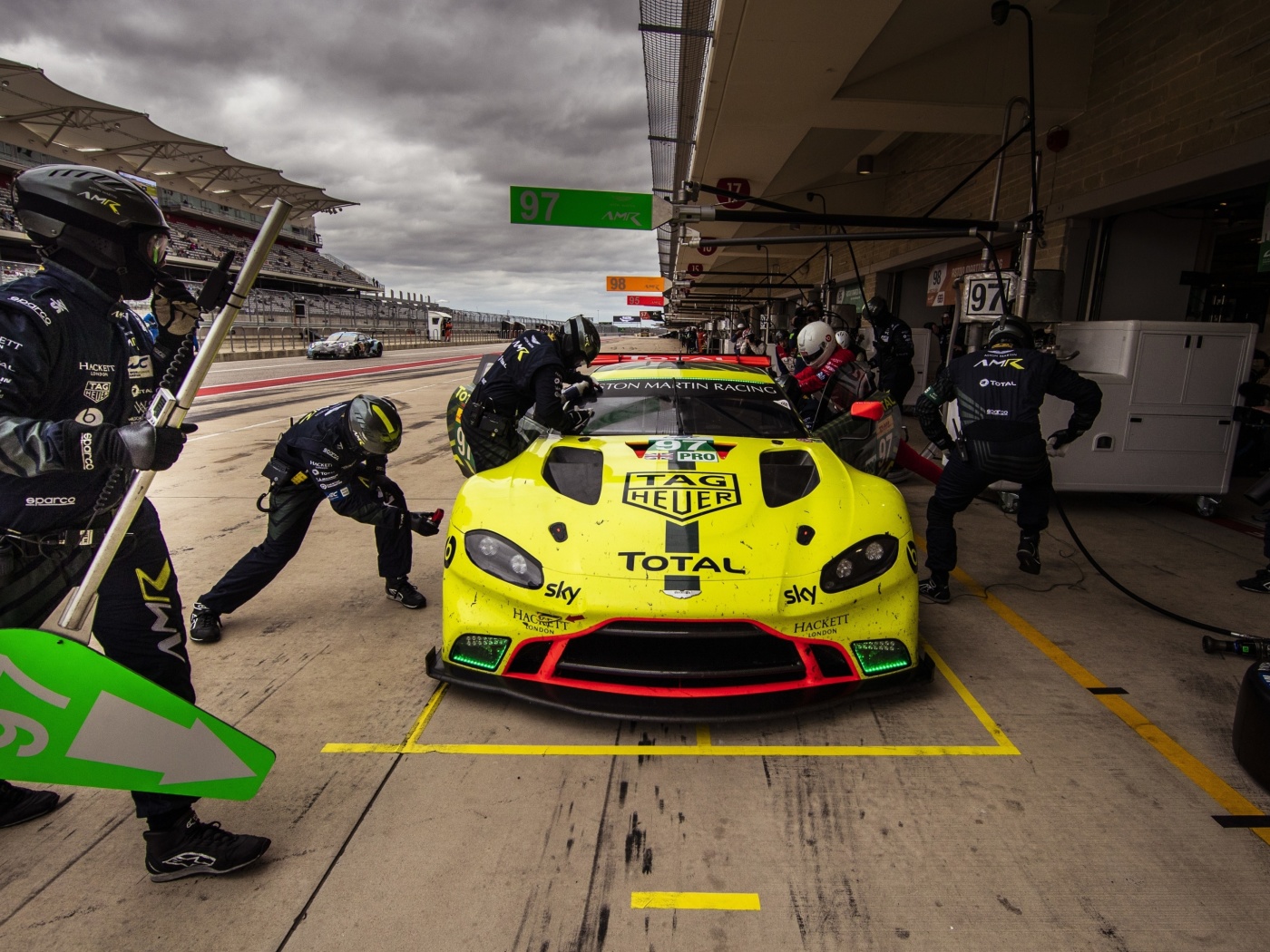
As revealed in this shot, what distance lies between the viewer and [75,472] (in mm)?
1747

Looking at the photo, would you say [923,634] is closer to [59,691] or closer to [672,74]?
[59,691]

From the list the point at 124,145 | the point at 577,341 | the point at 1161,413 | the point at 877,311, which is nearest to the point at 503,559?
the point at 577,341

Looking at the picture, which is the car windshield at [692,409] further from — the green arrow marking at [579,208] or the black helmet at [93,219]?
the green arrow marking at [579,208]

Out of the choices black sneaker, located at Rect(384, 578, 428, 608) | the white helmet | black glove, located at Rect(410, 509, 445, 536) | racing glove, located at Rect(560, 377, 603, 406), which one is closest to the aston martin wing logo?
black glove, located at Rect(410, 509, 445, 536)

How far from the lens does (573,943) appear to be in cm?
164

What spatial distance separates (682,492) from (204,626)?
7.81 ft

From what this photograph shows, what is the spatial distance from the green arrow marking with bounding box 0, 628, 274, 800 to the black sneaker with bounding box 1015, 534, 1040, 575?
4.29 metres

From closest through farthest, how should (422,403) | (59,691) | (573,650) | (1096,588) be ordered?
1. (59,691)
2. (573,650)
3. (1096,588)
4. (422,403)

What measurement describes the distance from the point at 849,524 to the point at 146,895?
2485 millimetres

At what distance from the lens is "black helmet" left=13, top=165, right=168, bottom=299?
1735 millimetres

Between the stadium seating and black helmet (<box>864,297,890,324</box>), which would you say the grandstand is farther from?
black helmet (<box>864,297,890,324</box>)

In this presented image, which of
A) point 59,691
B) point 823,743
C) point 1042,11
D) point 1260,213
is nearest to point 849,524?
point 823,743

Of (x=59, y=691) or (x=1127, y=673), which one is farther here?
(x=1127, y=673)

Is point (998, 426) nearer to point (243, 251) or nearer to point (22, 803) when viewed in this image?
point (22, 803)
